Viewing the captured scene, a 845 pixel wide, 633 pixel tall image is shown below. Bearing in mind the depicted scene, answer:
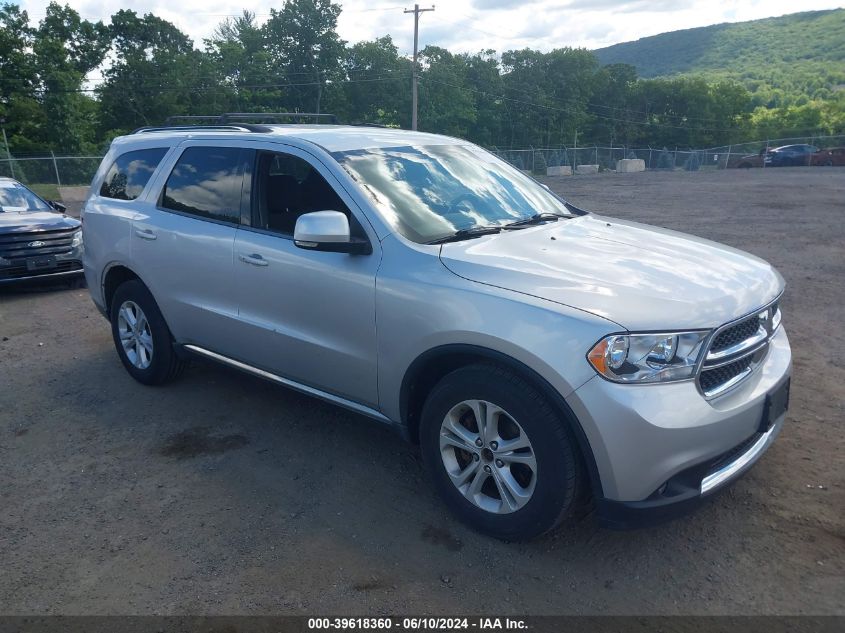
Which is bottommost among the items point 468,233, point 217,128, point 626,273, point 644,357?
point 644,357

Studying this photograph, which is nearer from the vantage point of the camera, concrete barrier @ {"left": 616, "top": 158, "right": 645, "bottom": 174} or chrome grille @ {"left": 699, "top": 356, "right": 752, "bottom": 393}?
chrome grille @ {"left": 699, "top": 356, "right": 752, "bottom": 393}

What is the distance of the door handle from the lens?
404 centimetres

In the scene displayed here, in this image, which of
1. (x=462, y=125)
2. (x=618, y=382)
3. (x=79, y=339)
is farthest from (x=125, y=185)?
(x=462, y=125)

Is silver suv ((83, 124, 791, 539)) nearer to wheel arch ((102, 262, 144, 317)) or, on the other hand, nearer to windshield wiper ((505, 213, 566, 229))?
windshield wiper ((505, 213, 566, 229))

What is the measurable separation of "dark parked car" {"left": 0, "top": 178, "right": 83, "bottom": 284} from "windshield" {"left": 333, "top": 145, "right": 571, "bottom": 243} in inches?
243

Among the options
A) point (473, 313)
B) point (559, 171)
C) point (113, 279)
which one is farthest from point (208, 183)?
point (559, 171)

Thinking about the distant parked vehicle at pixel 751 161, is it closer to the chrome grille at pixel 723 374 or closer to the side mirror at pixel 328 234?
the chrome grille at pixel 723 374

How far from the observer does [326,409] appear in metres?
4.78

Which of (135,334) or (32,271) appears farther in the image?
(32,271)

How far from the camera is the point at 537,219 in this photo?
4.14 m

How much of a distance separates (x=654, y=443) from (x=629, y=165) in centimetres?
4692

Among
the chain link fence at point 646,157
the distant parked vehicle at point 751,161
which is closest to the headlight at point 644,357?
the chain link fence at point 646,157

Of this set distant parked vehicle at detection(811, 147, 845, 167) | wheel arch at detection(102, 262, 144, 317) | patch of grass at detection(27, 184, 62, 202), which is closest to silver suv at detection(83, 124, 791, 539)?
wheel arch at detection(102, 262, 144, 317)

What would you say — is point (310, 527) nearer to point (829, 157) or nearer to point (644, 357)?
point (644, 357)
